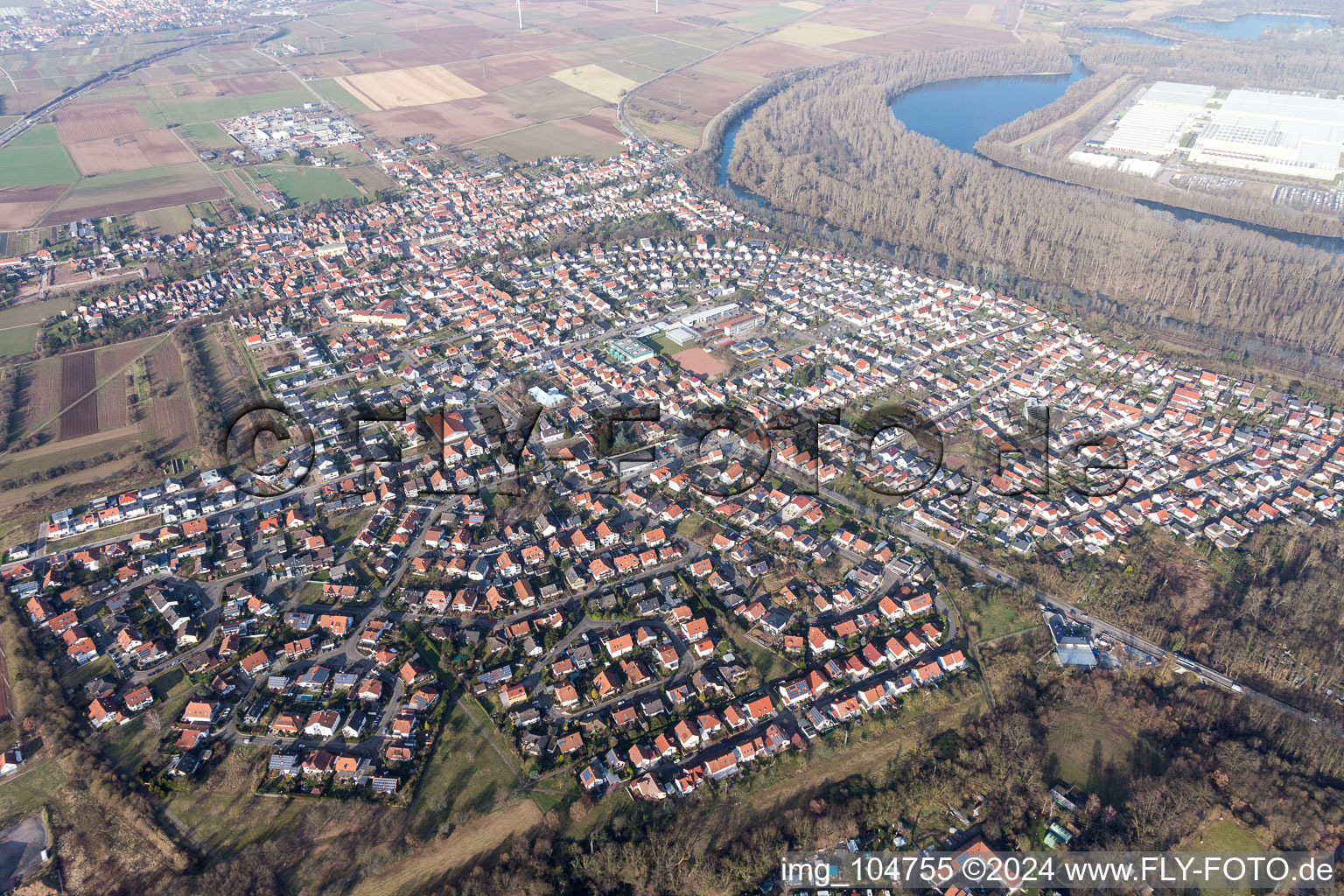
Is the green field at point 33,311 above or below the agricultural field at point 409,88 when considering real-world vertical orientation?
below

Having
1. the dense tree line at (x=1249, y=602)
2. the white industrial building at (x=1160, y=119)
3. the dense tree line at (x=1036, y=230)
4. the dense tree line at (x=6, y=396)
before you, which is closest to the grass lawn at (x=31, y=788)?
the dense tree line at (x=6, y=396)

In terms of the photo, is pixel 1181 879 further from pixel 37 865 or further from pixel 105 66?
pixel 105 66

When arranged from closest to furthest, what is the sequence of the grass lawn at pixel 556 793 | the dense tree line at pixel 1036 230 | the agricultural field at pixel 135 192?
the grass lawn at pixel 556 793, the dense tree line at pixel 1036 230, the agricultural field at pixel 135 192

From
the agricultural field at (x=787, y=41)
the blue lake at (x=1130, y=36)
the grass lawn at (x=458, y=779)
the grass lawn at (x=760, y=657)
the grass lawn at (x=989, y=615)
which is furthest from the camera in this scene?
the blue lake at (x=1130, y=36)

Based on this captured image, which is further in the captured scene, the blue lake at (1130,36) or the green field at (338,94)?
the blue lake at (1130,36)

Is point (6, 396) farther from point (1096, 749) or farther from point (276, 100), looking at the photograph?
point (276, 100)

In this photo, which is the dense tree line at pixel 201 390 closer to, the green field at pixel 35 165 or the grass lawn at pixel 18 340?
the grass lawn at pixel 18 340
